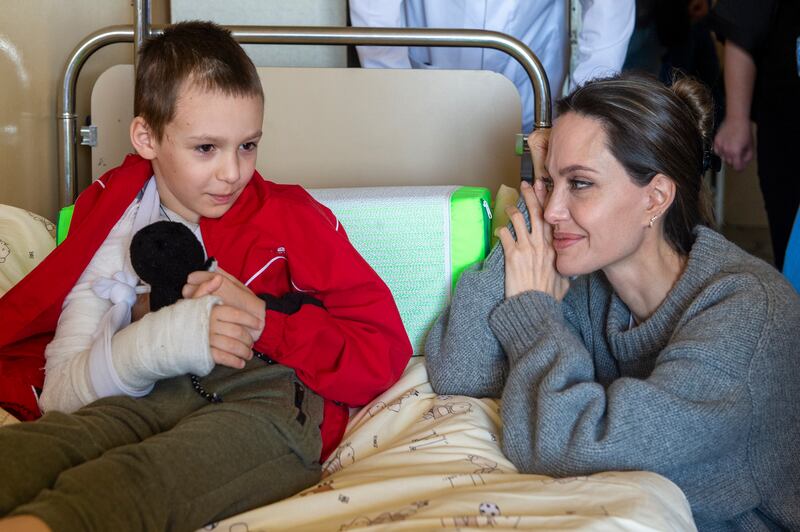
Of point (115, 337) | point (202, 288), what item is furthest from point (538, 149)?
point (115, 337)

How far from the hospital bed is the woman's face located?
26cm

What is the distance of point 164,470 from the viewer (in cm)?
127

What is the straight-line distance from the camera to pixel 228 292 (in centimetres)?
153

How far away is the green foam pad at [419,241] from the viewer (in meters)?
1.93

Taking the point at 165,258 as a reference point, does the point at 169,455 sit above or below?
below

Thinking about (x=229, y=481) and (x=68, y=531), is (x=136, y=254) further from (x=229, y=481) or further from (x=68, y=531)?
(x=68, y=531)

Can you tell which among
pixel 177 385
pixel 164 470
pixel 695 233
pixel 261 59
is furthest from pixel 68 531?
pixel 261 59

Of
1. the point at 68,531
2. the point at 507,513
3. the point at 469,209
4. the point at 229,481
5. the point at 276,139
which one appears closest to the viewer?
the point at 68,531

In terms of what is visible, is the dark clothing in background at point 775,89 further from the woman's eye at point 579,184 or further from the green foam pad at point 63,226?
the green foam pad at point 63,226

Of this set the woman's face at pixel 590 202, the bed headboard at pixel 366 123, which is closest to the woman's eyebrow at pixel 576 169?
the woman's face at pixel 590 202

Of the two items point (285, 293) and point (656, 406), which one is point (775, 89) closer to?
point (656, 406)

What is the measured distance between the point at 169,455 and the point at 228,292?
1.04 ft

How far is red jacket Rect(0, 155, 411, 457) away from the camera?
164cm

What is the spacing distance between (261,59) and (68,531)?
6.30ft
